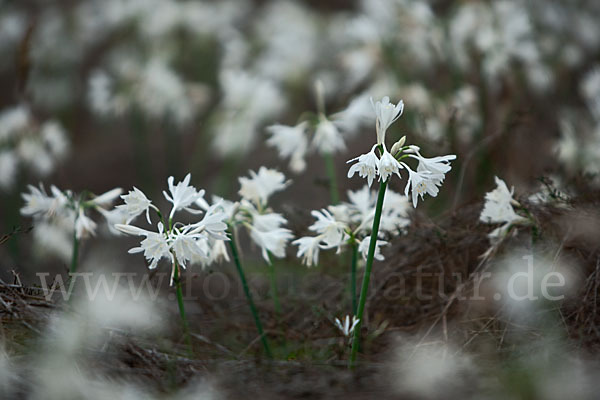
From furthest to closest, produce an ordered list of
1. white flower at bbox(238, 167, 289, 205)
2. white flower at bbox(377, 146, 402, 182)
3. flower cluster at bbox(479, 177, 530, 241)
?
white flower at bbox(238, 167, 289, 205) → flower cluster at bbox(479, 177, 530, 241) → white flower at bbox(377, 146, 402, 182)

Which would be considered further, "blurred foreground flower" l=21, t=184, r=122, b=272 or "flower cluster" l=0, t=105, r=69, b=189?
"flower cluster" l=0, t=105, r=69, b=189

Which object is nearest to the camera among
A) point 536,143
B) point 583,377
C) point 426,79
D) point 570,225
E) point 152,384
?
point 583,377

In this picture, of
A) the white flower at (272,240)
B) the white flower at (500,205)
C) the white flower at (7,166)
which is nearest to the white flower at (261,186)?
the white flower at (272,240)

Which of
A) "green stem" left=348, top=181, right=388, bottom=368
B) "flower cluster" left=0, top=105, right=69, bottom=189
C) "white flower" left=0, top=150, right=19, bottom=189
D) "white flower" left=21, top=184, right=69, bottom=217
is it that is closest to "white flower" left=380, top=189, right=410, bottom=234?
"green stem" left=348, top=181, right=388, bottom=368

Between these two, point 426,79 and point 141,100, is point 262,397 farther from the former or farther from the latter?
point 426,79

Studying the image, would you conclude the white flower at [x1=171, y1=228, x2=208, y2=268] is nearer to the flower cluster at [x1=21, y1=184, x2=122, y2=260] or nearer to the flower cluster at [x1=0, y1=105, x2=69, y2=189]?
the flower cluster at [x1=21, y1=184, x2=122, y2=260]

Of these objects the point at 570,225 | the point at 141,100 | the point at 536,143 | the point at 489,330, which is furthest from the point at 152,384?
the point at 536,143

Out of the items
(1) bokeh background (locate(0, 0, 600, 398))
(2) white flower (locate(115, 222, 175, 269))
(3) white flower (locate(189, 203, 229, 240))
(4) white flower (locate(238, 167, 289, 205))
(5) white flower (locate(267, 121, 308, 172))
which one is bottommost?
(2) white flower (locate(115, 222, 175, 269))

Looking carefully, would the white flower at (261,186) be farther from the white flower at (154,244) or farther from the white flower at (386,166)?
the white flower at (386,166)

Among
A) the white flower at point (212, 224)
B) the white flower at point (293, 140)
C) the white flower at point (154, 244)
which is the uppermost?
the white flower at point (293, 140)
